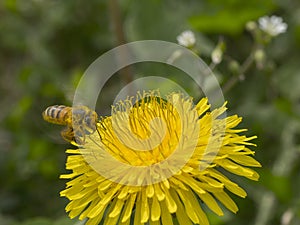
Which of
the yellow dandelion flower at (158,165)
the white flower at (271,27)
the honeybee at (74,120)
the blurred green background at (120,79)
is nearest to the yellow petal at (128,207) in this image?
the yellow dandelion flower at (158,165)

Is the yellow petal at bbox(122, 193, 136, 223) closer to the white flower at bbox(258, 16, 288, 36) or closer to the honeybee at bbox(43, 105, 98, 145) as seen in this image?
the honeybee at bbox(43, 105, 98, 145)

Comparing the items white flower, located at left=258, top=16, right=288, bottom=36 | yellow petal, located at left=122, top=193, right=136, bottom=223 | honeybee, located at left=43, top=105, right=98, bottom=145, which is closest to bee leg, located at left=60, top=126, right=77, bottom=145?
honeybee, located at left=43, top=105, right=98, bottom=145

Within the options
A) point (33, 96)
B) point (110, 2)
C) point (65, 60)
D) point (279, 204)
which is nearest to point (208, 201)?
point (279, 204)

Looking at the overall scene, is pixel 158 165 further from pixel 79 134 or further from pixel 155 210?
pixel 79 134

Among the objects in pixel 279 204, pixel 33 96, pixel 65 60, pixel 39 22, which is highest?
pixel 39 22

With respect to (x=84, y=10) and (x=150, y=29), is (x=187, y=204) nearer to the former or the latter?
(x=150, y=29)

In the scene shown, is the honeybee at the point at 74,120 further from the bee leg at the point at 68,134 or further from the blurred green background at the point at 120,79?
the blurred green background at the point at 120,79

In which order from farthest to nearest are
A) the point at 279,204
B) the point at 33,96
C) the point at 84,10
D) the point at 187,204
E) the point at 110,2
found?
1. the point at 84,10
2. the point at 33,96
3. the point at 110,2
4. the point at 279,204
5. the point at 187,204
